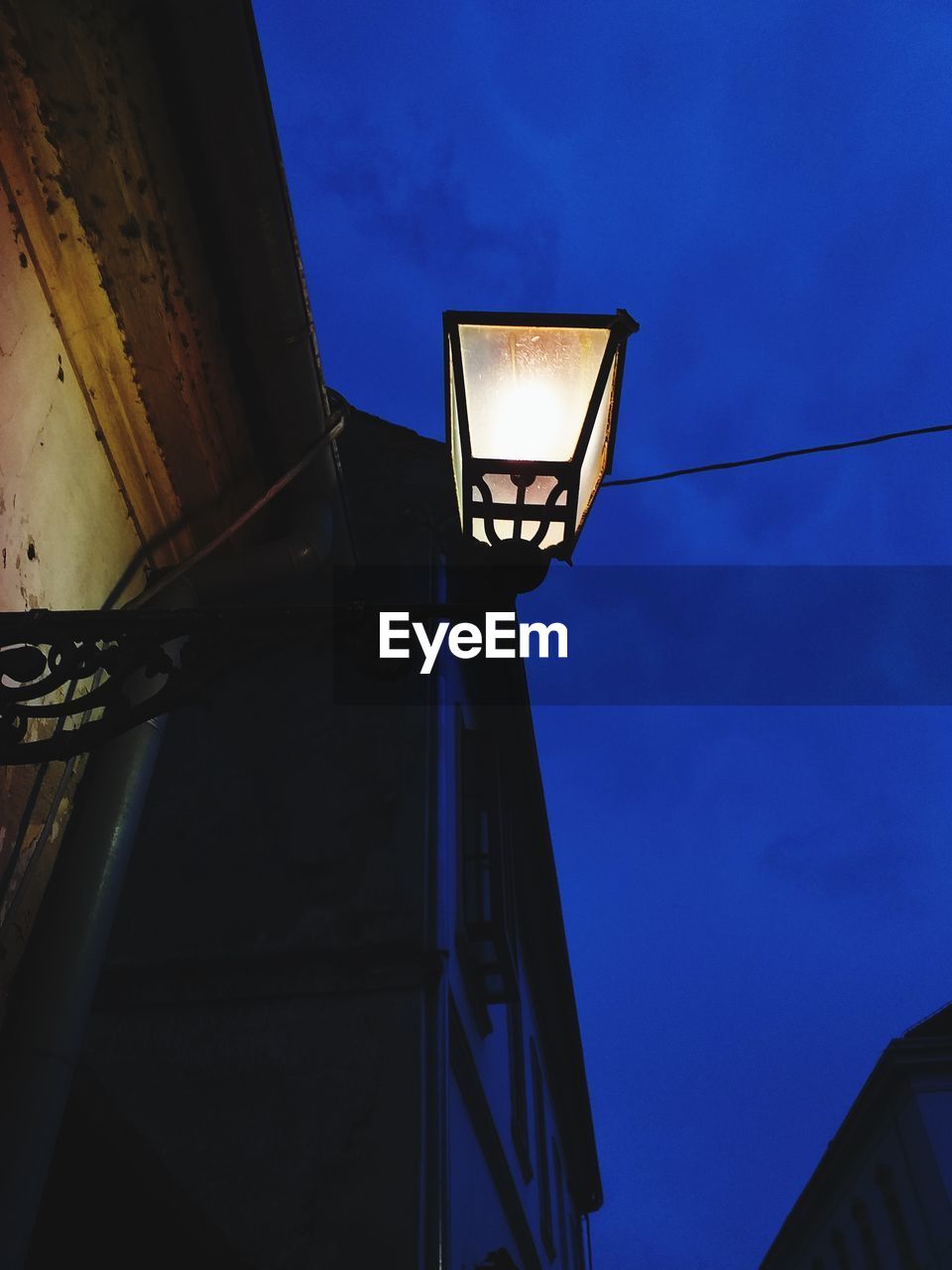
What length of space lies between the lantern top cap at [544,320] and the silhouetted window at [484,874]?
6.10m

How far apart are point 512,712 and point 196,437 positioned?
821 cm

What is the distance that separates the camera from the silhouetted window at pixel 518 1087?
1081cm

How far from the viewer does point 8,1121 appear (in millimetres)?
3049

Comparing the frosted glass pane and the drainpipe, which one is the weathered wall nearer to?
the drainpipe

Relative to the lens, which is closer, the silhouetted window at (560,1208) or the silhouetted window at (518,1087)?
the silhouetted window at (518,1087)

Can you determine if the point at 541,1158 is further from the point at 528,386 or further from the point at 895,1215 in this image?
the point at 895,1215

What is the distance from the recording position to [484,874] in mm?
9594

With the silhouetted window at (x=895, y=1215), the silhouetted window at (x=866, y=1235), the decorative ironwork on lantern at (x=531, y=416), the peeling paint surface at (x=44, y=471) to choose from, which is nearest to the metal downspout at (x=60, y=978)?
the peeling paint surface at (x=44, y=471)

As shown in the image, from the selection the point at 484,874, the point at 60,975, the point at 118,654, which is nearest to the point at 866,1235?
the point at 484,874

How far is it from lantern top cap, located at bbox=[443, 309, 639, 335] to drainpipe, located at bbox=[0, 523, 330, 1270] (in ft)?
6.26

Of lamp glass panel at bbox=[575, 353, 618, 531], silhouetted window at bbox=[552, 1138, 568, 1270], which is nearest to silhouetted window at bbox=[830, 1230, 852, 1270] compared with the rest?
silhouetted window at bbox=[552, 1138, 568, 1270]

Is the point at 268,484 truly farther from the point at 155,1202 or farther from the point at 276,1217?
the point at 276,1217

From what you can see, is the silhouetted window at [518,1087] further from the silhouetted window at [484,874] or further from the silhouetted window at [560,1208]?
the silhouetted window at [560,1208]

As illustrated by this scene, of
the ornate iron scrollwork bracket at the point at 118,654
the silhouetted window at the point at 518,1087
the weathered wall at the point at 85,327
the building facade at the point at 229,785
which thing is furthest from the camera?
the silhouetted window at the point at 518,1087
